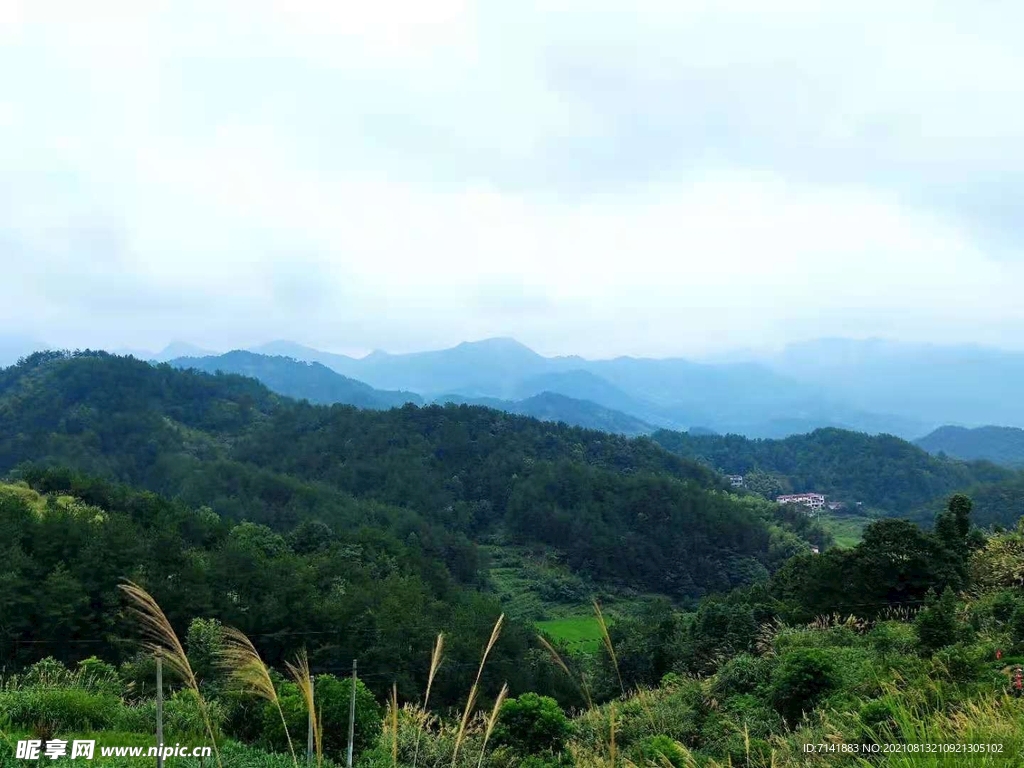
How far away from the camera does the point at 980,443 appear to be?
166 m

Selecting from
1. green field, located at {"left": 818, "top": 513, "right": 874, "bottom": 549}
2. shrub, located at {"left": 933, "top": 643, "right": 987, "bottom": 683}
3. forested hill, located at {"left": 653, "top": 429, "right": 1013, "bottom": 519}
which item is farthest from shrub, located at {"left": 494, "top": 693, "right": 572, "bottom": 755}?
forested hill, located at {"left": 653, "top": 429, "right": 1013, "bottom": 519}

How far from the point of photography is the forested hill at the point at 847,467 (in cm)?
9394

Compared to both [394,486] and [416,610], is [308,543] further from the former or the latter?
[394,486]

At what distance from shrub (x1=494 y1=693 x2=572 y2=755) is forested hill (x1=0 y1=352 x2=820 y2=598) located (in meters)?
40.5

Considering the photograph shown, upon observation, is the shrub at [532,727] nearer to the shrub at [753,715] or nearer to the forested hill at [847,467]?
the shrub at [753,715]

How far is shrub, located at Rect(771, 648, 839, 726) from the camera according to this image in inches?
351

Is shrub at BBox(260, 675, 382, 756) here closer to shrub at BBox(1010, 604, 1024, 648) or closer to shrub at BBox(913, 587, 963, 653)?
shrub at BBox(913, 587, 963, 653)

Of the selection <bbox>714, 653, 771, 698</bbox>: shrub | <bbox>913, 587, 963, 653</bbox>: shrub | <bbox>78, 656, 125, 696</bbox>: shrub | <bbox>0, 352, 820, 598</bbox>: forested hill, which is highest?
<bbox>913, 587, 963, 653</bbox>: shrub

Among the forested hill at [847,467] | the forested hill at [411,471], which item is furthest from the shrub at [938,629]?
the forested hill at [847,467]

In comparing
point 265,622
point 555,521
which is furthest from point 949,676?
point 555,521

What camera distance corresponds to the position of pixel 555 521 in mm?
64312

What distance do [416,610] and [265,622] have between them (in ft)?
22.0

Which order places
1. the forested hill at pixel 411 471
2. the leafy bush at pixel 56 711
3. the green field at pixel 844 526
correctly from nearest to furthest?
the leafy bush at pixel 56 711
the forested hill at pixel 411 471
the green field at pixel 844 526

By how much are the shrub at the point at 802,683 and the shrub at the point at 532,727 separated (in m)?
3.28
